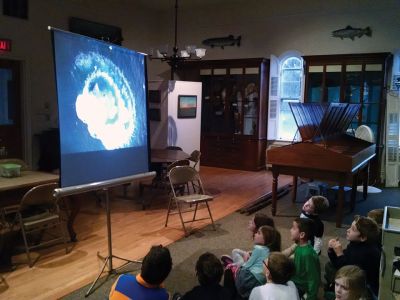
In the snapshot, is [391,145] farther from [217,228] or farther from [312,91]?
[217,228]

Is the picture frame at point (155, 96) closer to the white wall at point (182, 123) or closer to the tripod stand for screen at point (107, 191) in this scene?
the white wall at point (182, 123)

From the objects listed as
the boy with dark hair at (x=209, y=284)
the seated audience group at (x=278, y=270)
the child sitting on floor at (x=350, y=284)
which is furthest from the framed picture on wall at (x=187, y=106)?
the child sitting on floor at (x=350, y=284)

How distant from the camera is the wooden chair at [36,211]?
3452mm

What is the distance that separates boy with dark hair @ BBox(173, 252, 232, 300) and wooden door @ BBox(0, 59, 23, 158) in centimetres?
518

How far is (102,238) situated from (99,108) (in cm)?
172

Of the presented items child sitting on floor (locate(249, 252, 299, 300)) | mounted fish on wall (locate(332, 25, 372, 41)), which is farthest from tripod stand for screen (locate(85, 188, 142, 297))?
mounted fish on wall (locate(332, 25, 372, 41))

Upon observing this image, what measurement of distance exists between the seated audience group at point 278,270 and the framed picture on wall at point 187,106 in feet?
15.0

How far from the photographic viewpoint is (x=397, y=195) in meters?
6.45

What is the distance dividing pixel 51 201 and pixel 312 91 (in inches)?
228

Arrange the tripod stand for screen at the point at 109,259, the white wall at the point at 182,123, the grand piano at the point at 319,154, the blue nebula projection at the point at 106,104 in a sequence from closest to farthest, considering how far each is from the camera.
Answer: the blue nebula projection at the point at 106,104, the tripod stand for screen at the point at 109,259, the grand piano at the point at 319,154, the white wall at the point at 182,123

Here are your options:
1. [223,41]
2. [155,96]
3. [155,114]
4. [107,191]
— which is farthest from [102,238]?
[223,41]

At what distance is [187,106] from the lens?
7.86 meters

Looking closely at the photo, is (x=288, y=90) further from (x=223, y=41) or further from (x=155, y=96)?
(x=155, y=96)

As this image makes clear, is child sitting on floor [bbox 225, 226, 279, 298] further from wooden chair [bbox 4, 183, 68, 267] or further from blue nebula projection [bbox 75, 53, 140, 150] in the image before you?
wooden chair [bbox 4, 183, 68, 267]
